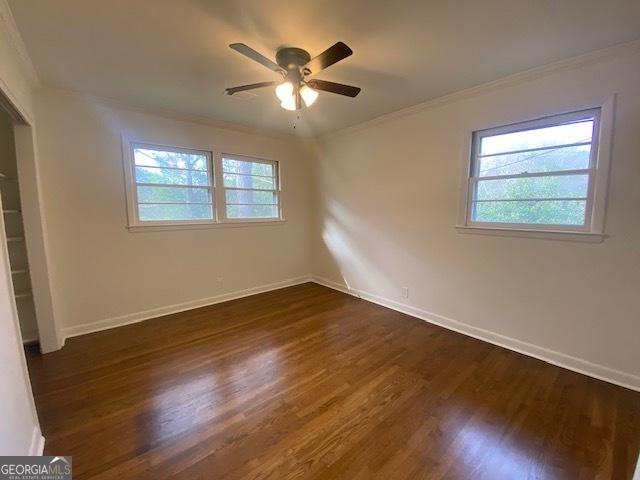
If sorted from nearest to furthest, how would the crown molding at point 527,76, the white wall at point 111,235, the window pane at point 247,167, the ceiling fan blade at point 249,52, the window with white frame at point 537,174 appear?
the ceiling fan blade at point 249,52 → the crown molding at point 527,76 → the window with white frame at point 537,174 → the white wall at point 111,235 → the window pane at point 247,167

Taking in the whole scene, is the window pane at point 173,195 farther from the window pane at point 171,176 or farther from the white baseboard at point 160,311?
the white baseboard at point 160,311

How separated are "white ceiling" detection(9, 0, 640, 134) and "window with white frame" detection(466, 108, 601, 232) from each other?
0.53m

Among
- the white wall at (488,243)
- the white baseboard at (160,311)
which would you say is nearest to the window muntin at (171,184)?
the white baseboard at (160,311)

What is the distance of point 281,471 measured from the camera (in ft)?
4.67

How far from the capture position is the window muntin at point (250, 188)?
3.88 m

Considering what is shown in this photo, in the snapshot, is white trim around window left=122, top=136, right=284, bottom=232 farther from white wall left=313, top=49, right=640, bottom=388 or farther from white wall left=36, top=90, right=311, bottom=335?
white wall left=313, top=49, right=640, bottom=388

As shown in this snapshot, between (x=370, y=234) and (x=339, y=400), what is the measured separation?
2305mm

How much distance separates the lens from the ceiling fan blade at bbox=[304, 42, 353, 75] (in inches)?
62.7

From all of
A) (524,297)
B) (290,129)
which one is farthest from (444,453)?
(290,129)

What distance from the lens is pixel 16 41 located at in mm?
1842

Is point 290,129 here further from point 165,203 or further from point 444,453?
point 444,453

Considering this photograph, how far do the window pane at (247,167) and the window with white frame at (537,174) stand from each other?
2.82 meters

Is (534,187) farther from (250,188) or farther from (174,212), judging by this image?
(174,212)

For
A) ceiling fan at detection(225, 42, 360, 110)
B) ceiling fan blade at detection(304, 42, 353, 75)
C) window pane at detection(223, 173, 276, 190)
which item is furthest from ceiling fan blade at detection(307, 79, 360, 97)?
window pane at detection(223, 173, 276, 190)
